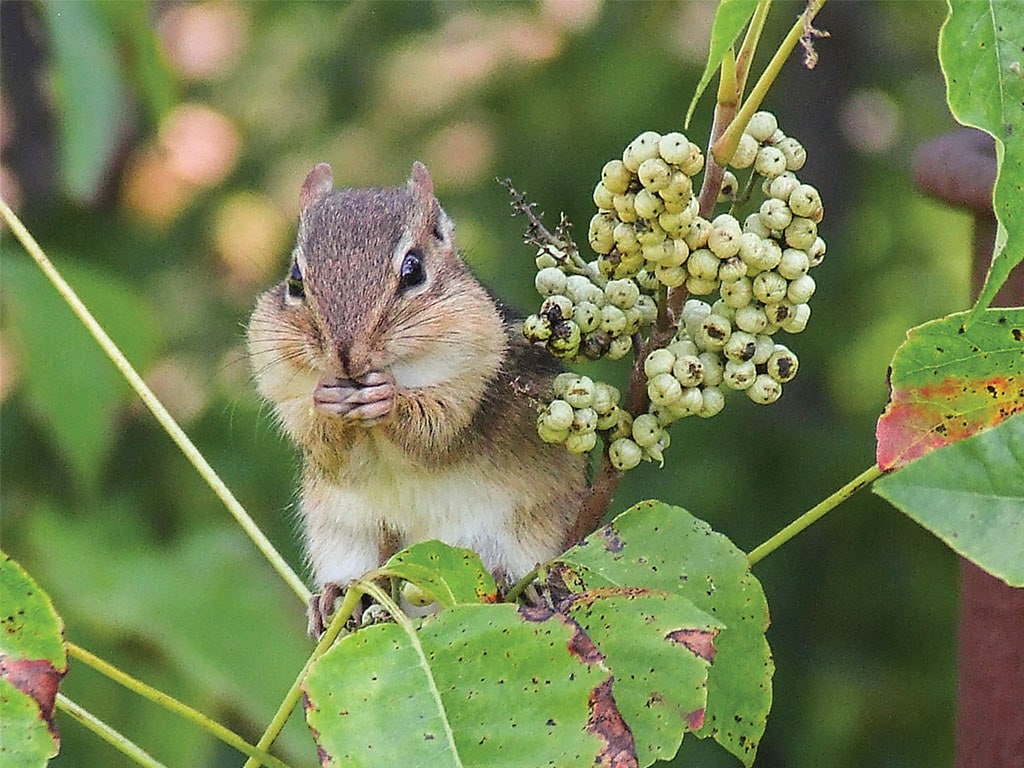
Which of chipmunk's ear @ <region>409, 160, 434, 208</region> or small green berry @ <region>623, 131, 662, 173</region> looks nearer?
small green berry @ <region>623, 131, 662, 173</region>

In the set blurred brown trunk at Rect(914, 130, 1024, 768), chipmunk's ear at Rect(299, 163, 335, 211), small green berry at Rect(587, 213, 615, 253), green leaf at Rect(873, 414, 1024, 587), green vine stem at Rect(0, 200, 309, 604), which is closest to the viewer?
green leaf at Rect(873, 414, 1024, 587)

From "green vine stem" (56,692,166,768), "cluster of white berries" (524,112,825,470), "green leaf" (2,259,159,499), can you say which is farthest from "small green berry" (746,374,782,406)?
"green leaf" (2,259,159,499)

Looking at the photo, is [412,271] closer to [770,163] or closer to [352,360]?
[352,360]

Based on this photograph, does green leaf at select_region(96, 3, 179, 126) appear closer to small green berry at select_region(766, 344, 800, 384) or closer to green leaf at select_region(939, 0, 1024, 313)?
small green berry at select_region(766, 344, 800, 384)

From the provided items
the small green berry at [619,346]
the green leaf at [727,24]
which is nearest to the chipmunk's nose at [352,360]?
the small green berry at [619,346]

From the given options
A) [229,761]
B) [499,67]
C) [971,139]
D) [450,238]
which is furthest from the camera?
[499,67]

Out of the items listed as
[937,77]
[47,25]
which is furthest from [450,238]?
[937,77]

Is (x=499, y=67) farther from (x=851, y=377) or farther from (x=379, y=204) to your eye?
(x=379, y=204)
